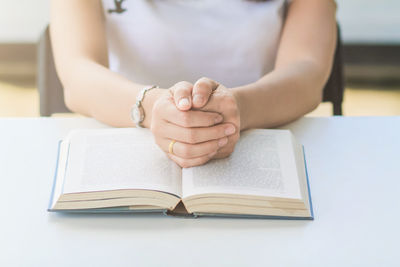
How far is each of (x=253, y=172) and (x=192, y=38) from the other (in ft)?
1.92

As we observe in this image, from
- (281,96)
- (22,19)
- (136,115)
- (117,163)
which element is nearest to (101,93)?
(136,115)

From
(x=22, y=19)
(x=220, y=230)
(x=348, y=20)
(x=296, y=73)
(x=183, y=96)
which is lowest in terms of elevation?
(x=220, y=230)

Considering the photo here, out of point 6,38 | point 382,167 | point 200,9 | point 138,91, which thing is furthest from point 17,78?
point 382,167

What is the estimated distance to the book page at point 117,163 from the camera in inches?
29.3

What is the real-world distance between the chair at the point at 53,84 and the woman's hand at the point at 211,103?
0.59m

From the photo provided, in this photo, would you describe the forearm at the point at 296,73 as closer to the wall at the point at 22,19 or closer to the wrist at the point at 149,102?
the wrist at the point at 149,102

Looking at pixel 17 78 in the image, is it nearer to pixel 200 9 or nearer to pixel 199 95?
pixel 200 9

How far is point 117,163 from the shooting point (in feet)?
2.61

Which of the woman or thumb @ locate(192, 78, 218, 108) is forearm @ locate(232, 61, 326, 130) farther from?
thumb @ locate(192, 78, 218, 108)

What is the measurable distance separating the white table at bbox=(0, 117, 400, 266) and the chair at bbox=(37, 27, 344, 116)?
17.0 inches

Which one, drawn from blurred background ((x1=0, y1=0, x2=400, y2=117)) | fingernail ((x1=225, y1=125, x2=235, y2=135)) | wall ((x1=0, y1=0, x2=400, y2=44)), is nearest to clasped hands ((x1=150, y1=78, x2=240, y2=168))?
fingernail ((x1=225, y1=125, x2=235, y2=135))

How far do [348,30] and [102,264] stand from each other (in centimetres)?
Answer: 246

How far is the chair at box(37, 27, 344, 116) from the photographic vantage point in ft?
4.28

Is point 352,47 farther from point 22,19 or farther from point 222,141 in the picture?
point 222,141
